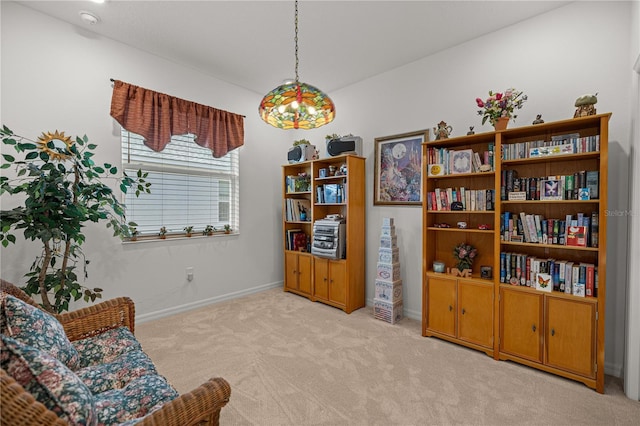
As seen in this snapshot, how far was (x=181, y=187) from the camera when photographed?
3412 mm

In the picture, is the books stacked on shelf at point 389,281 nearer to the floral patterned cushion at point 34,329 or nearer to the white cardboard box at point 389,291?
the white cardboard box at point 389,291

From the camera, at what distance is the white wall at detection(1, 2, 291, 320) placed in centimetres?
242

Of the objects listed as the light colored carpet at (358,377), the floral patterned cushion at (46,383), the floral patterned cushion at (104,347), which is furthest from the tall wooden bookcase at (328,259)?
the floral patterned cushion at (46,383)

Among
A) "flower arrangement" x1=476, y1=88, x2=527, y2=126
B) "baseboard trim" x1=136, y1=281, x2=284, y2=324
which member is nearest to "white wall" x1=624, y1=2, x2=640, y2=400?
"flower arrangement" x1=476, y1=88, x2=527, y2=126

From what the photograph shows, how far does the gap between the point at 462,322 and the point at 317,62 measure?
3032mm

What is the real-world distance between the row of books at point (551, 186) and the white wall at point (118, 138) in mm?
2967

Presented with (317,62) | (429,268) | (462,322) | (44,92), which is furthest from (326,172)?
(44,92)

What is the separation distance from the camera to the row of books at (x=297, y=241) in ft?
13.3

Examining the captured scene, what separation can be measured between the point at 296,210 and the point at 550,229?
280cm

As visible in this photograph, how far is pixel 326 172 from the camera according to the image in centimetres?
371

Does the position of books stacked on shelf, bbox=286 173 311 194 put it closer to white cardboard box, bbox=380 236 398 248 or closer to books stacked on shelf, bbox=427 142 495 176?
white cardboard box, bbox=380 236 398 248

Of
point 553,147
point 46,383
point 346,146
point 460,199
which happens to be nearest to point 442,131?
point 460,199

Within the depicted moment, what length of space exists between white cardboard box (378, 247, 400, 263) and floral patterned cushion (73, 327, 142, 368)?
229 cm

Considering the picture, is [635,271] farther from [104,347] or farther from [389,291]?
[104,347]
